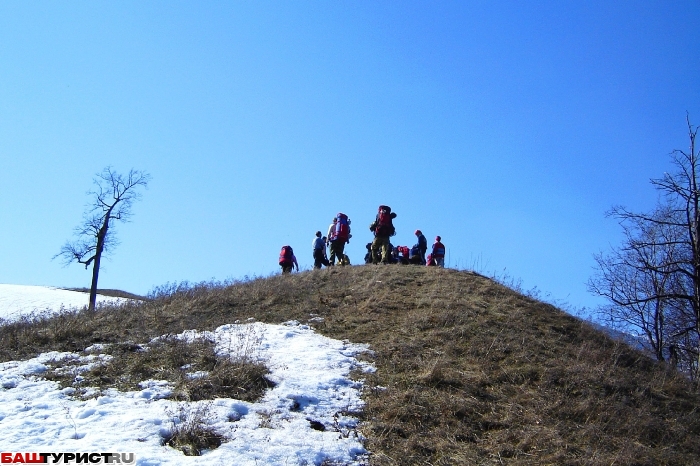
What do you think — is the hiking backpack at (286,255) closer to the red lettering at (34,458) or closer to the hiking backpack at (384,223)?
the hiking backpack at (384,223)

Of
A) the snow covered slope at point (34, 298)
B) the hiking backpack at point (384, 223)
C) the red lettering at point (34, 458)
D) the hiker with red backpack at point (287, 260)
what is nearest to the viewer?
the red lettering at point (34, 458)

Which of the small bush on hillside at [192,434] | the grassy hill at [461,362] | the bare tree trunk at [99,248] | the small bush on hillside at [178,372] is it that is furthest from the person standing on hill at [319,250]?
the bare tree trunk at [99,248]

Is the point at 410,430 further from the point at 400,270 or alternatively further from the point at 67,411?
the point at 400,270

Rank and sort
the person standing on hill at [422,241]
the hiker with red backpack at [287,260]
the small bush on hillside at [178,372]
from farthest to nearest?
the person standing on hill at [422,241]
the hiker with red backpack at [287,260]
the small bush on hillside at [178,372]

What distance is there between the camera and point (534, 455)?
24.8ft

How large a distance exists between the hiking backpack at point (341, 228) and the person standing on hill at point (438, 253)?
141 inches

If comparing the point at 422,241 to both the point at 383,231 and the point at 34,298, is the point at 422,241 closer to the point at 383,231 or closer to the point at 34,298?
the point at 383,231

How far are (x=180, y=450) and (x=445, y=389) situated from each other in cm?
431

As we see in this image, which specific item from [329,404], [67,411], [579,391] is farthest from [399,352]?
[67,411]

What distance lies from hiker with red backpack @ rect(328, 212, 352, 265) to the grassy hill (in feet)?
7.73

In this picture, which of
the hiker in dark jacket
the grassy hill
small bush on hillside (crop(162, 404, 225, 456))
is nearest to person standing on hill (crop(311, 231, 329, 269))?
the hiker in dark jacket

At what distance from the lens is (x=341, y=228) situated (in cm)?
1912

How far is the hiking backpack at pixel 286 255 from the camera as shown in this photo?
2055 centimetres

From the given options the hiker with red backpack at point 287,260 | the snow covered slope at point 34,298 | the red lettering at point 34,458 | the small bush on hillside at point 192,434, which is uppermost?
the hiker with red backpack at point 287,260
